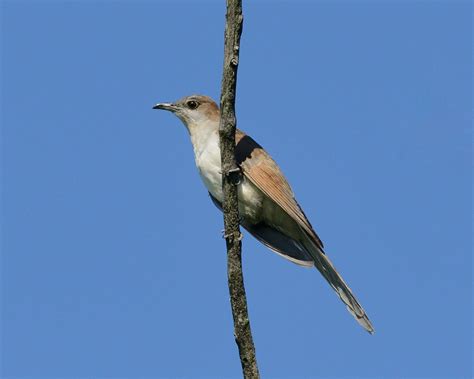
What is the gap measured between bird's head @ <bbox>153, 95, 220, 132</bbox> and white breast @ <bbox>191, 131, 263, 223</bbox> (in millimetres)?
352

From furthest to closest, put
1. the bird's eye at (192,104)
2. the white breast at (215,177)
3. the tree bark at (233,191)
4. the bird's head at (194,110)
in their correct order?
1. the bird's eye at (192,104)
2. the bird's head at (194,110)
3. the white breast at (215,177)
4. the tree bark at (233,191)

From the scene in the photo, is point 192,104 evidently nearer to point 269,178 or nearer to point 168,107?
point 168,107

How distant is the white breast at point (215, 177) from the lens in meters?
7.53

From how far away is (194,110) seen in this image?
8375 mm

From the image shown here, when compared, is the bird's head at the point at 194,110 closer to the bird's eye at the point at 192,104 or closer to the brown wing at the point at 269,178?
the bird's eye at the point at 192,104

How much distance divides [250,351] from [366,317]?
1.59 meters

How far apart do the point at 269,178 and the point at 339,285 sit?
4.35ft

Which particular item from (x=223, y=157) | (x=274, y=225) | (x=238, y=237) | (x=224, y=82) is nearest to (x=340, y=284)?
(x=274, y=225)

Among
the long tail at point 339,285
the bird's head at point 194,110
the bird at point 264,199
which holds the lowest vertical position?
the long tail at point 339,285

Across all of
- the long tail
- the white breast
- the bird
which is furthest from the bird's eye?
the long tail

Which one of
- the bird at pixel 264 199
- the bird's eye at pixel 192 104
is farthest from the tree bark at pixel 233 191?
the bird's eye at pixel 192 104

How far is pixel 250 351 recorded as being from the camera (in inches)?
235

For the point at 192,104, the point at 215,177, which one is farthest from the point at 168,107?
the point at 215,177

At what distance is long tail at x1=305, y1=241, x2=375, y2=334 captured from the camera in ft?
23.2
